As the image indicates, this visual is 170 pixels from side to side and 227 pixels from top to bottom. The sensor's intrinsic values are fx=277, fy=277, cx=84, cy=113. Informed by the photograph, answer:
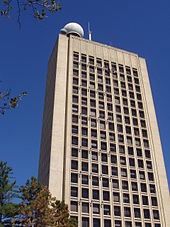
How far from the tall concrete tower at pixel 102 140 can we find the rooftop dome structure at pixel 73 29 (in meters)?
7.56

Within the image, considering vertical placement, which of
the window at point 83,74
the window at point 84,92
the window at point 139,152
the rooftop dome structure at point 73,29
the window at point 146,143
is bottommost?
the window at point 139,152

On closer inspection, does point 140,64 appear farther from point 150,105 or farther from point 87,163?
point 87,163

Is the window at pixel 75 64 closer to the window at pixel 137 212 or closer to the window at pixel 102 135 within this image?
the window at pixel 102 135

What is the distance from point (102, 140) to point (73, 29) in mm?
33935

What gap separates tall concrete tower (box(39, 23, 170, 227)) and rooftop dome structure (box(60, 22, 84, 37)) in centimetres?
756

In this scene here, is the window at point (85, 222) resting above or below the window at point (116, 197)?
below

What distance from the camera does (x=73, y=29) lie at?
72.1m

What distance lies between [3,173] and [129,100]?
35.6 m

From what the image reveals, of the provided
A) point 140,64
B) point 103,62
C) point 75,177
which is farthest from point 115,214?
point 140,64

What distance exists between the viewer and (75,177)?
46562mm

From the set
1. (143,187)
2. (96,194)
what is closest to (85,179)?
(96,194)

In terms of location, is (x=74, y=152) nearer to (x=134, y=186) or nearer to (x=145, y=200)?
(x=134, y=186)

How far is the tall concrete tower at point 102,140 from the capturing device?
45562mm

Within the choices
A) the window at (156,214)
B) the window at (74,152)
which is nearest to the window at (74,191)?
the window at (74,152)
